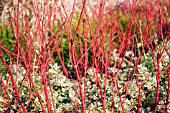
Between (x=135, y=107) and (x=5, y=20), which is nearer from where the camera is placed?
(x=135, y=107)

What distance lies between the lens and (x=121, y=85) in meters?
2.88

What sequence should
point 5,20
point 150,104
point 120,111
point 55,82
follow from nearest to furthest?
point 120,111
point 150,104
point 55,82
point 5,20

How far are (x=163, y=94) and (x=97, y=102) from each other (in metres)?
0.61

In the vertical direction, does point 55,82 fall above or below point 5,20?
below

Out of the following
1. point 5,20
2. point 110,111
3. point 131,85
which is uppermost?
point 5,20

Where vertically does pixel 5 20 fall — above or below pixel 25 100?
above

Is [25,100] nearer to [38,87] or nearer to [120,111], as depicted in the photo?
[38,87]

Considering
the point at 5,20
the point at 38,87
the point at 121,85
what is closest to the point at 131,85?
the point at 121,85

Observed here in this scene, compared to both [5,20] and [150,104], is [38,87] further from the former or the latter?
[5,20]

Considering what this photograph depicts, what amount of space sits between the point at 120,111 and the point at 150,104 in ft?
1.09

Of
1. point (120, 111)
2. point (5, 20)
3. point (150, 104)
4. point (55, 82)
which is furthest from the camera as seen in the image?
point (5, 20)

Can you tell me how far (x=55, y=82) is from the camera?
287 centimetres

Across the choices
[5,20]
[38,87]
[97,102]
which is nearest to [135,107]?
[97,102]

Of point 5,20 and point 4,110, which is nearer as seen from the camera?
point 4,110
